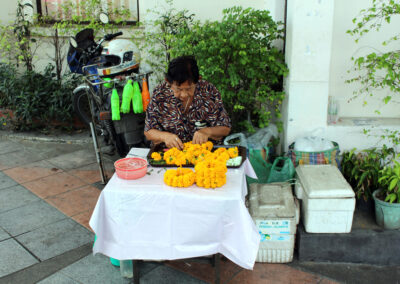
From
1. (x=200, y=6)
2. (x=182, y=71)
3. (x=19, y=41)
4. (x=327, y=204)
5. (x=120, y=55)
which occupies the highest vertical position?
(x=200, y=6)

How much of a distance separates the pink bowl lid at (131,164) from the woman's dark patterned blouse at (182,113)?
0.73 m

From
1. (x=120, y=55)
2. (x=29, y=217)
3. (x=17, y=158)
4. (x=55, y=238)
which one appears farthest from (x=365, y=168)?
(x=17, y=158)

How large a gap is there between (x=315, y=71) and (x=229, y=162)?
1.58 meters

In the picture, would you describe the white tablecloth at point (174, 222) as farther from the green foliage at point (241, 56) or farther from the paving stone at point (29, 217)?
the green foliage at point (241, 56)

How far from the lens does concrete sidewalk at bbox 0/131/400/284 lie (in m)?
2.82

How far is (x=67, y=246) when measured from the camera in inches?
127

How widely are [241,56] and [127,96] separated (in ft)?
4.15

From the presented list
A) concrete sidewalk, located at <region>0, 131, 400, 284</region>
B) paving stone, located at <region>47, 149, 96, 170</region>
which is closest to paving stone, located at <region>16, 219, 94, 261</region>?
concrete sidewalk, located at <region>0, 131, 400, 284</region>

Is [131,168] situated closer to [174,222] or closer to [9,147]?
[174,222]

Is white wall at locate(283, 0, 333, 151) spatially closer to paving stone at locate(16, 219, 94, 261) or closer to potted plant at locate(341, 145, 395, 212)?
potted plant at locate(341, 145, 395, 212)

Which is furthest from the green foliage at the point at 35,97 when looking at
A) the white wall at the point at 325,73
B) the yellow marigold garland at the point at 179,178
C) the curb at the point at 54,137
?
the yellow marigold garland at the point at 179,178

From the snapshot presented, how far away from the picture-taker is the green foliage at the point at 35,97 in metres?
→ 5.93

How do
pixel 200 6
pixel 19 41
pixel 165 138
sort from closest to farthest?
1. pixel 165 138
2. pixel 200 6
3. pixel 19 41

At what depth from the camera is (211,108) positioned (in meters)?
3.30
